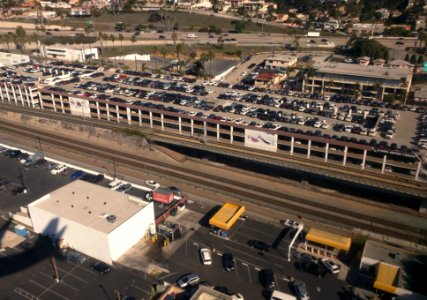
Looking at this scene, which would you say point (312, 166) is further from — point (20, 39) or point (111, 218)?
point (20, 39)

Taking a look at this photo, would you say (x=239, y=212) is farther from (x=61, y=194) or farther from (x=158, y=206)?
(x=61, y=194)

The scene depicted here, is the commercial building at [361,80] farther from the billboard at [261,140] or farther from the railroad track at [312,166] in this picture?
the railroad track at [312,166]

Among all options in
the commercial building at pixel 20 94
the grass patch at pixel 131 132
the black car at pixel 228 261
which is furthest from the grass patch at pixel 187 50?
the black car at pixel 228 261

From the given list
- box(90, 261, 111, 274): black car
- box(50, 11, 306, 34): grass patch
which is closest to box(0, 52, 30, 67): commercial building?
box(50, 11, 306, 34): grass patch

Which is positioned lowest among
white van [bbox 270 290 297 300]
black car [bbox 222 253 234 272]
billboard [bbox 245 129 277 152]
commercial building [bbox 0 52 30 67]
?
black car [bbox 222 253 234 272]

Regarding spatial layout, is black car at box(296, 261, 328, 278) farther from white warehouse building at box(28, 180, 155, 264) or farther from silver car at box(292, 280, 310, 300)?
white warehouse building at box(28, 180, 155, 264)

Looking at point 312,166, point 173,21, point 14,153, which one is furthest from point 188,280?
point 173,21
